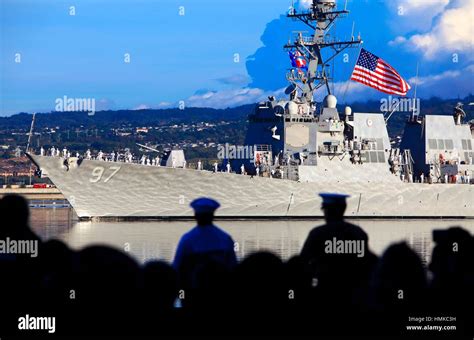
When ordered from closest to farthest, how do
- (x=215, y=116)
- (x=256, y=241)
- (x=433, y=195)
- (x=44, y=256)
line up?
(x=44, y=256) < (x=256, y=241) < (x=433, y=195) < (x=215, y=116)

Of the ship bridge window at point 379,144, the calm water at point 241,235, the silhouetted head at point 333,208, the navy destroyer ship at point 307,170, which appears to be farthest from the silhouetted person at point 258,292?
the ship bridge window at point 379,144

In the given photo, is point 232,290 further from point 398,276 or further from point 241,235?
point 241,235

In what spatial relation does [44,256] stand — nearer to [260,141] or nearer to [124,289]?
[124,289]

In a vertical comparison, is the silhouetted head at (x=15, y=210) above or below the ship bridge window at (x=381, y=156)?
below

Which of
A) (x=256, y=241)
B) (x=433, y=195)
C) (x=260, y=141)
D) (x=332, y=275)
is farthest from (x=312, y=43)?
(x=332, y=275)

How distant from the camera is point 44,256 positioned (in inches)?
372

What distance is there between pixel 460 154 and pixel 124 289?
155 feet

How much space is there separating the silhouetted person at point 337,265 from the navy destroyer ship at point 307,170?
108 feet

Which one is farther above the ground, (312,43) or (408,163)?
(312,43)

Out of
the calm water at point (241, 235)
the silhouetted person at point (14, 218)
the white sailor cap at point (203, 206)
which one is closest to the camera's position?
the silhouetted person at point (14, 218)

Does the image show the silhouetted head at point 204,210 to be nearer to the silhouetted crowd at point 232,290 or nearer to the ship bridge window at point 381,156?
the silhouetted crowd at point 232,290

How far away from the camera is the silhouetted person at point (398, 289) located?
9.36m

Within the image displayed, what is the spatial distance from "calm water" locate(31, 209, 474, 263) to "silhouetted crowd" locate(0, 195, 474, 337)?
1652 centimetres

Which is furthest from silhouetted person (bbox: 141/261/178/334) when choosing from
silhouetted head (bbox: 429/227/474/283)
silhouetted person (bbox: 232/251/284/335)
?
silhouetted head (bbox: 429/227/474/283)
